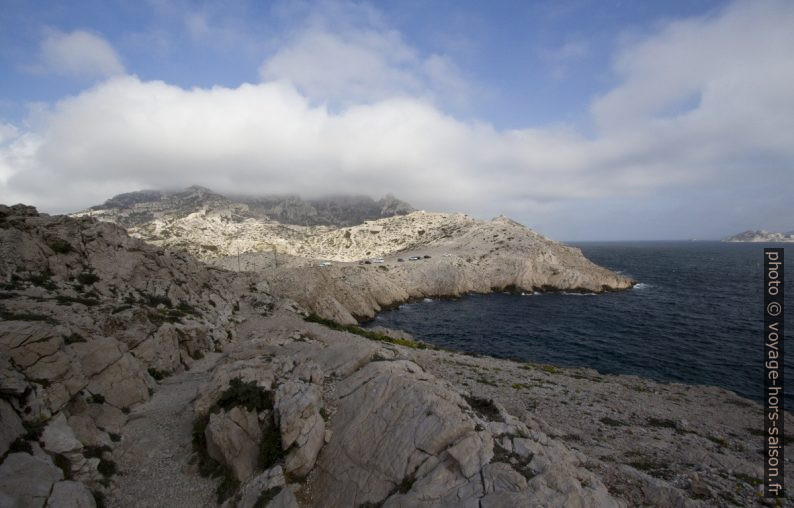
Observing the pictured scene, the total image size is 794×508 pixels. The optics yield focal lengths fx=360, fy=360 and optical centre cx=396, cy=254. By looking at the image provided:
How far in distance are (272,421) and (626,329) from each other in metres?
55.9

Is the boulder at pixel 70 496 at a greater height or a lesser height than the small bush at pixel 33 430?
lesser

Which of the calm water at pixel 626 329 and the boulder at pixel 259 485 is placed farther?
the calm water at pixel 626 329

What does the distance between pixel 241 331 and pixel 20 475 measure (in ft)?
78.3

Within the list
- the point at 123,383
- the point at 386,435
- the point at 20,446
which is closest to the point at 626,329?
the point at 386,435

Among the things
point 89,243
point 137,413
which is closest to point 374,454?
point 137,413

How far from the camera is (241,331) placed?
1328 inches

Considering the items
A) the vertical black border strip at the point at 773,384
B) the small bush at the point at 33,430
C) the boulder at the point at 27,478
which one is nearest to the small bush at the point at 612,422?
the vertical black border strip at the point at 773,384

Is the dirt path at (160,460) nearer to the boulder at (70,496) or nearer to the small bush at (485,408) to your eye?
the boulder at (70,496)

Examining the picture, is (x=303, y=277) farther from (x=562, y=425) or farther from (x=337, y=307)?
(x=562, y=425)

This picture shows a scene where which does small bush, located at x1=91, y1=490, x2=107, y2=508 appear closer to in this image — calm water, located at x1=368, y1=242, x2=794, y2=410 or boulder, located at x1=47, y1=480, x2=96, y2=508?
boulder, located at x1=47, y1=480, x2=96, y2=508

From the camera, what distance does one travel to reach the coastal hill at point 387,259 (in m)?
64.6

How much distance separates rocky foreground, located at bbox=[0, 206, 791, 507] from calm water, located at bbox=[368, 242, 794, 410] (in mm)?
12644

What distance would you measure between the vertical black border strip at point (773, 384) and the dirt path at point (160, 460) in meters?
22.2

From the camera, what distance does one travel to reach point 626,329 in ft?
176
